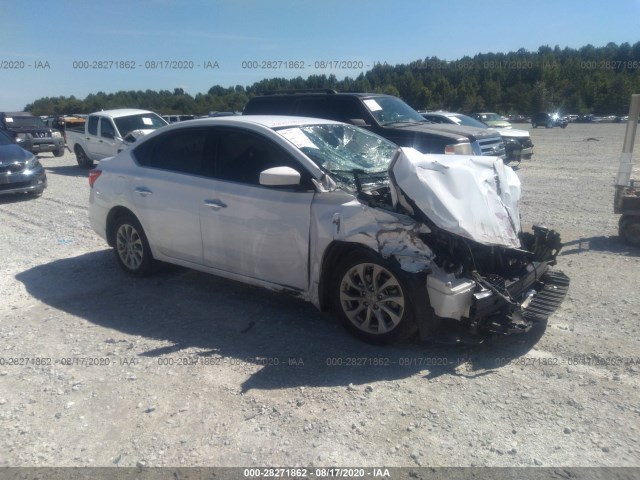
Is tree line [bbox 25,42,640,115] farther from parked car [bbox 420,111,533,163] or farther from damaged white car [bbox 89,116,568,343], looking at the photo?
damaged white car [bbox 89,116,568,343]

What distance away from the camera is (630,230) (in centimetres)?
722

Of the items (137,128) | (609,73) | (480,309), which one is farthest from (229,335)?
(609,73)

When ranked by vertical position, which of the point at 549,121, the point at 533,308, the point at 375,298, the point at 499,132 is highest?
the point at 549,121

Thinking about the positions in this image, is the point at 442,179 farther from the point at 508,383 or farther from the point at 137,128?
the point at 137,128

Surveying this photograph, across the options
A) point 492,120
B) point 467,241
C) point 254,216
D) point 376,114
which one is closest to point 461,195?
point 467,241

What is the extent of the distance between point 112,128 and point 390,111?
924cm

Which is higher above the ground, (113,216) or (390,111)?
(390,111)

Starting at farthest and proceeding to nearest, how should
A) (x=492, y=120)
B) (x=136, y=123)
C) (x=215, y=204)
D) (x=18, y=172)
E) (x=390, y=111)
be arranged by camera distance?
(x=492, y=120)
(x=136, y=123)
(x=18, y=172)
(x=390, y=111)
(x=215, y=204)

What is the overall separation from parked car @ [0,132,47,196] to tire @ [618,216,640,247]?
1100cm

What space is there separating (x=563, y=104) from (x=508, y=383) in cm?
7828

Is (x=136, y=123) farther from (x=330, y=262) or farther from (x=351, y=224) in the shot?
(x=351, y=224)

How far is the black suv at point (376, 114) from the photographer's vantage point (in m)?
9.99

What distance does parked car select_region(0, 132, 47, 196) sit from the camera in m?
11.2

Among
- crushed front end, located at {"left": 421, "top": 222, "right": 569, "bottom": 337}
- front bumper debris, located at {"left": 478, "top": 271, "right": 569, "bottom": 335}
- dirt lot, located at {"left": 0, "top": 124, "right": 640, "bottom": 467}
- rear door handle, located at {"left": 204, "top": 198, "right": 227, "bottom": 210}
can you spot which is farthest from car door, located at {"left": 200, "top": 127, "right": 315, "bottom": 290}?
front bumper debris, located at {"left": 478, "top": 271, "right": 569, "bottom": 335}
